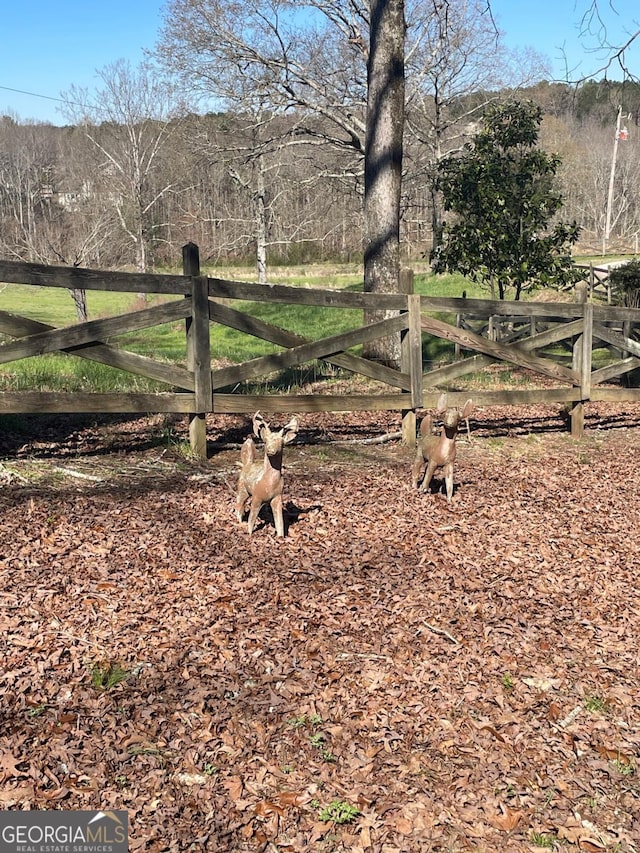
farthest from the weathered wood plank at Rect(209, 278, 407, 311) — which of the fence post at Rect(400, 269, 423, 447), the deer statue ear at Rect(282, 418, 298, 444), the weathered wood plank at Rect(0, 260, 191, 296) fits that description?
the deer statue ear at Rect(282, 418, 298, 444)

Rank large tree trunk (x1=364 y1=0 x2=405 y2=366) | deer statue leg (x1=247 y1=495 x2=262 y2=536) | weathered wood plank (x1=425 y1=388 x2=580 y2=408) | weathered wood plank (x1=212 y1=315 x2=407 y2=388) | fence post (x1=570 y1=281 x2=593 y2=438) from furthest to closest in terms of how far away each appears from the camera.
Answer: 1. large tree trunk (x1=364 y1=0 x2=405 y2=366)
2. fence post (x1=570 y1=281 x2=593 y2=438)
3. weathered wood plank (x1=425 y1=388 x2=580 y2=408)
4. weathered wood plank (x1=212 y1=315 x2=407 y2=388)
5. deer statue leg (x1=247 y1=495 x2=262 y2=536)

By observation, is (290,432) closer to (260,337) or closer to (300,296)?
(260,337)

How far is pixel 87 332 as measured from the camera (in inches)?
234

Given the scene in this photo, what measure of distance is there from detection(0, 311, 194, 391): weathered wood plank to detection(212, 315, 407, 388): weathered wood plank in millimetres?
369

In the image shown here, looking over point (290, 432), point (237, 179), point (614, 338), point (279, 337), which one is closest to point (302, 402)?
point (279, 337)

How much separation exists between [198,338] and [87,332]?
1029mm

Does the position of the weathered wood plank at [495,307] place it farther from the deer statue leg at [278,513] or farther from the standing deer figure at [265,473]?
the deer statue leg at [278,513]

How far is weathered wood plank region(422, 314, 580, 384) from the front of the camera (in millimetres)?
7789

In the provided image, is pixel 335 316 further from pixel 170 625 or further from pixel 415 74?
pixel 170 625

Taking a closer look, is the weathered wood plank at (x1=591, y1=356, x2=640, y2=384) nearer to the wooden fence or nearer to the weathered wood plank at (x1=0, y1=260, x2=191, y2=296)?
the wooden fence

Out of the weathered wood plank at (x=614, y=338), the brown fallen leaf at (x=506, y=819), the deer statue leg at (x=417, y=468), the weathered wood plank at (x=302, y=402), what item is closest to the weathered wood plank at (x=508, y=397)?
the weathered wood plank at (x=302, y=402)

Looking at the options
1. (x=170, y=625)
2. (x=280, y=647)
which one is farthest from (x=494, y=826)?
(x=170, y=625)

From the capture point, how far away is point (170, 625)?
3.88 m

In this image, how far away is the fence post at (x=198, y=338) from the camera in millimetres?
6422
